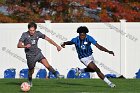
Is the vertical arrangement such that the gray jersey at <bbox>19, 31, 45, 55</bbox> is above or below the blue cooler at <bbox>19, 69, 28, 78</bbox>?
above

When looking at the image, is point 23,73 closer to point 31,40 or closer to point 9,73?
point 9,73

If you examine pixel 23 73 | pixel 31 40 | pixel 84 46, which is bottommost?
pixel 23 73

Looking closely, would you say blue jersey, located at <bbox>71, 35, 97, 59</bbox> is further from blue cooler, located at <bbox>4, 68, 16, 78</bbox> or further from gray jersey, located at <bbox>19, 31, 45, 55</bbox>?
blue cooler, located at <bbox>4, 68, 16, 78</bbox>

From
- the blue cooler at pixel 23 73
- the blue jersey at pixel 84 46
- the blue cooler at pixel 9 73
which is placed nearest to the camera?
the blue jersey at pixel 84 46

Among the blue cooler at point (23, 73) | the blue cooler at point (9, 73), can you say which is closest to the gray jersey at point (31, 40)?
the blue cooler at point (23, 73)

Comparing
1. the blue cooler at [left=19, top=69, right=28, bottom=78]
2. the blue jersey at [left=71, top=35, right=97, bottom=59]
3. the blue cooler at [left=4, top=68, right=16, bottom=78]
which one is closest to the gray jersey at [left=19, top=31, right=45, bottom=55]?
the blue jersey at [left=71, top=35, right=97, bottom=59]

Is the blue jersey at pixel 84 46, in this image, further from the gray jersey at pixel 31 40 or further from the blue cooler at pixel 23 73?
the blue cooler at pixel 23 73

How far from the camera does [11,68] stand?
967 inches

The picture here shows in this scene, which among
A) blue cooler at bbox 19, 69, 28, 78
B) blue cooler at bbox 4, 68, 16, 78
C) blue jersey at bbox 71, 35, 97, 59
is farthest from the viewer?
blue cooler at bbox 4, 68, 16, 78

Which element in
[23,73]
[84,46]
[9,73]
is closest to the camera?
[84,46]

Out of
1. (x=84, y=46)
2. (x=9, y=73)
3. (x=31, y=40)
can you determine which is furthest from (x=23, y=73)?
(x=84, y=46)

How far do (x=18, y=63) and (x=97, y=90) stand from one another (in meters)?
10.0

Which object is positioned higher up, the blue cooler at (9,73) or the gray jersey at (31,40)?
the gray jersey at (31,40)

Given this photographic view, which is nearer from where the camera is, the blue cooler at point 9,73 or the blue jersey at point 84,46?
the blue jersey at point 84,46
